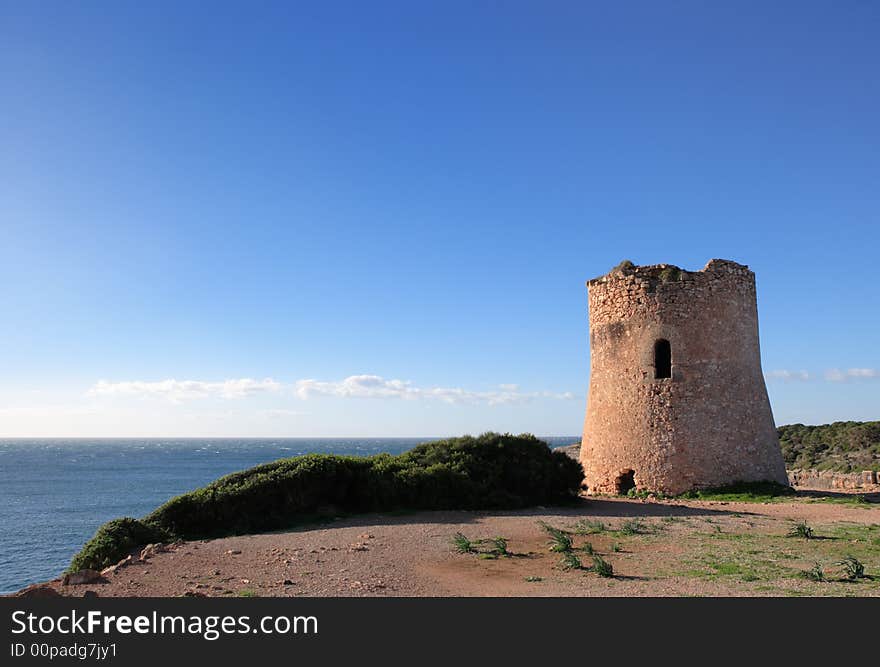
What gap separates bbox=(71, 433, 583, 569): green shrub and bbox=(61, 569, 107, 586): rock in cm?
203

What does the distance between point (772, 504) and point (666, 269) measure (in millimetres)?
6859

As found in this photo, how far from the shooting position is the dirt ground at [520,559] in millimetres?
7176

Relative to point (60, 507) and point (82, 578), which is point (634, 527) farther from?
point (60, 507)

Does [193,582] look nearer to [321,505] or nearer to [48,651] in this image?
[48,651]

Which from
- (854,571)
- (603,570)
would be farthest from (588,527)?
(854,571)

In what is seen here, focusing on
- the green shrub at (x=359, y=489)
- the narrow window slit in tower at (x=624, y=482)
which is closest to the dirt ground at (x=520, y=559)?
the green shrub at (x=359, y=489)

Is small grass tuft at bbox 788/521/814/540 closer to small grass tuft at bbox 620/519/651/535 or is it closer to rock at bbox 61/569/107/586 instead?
A: small grass tuft at bbox 620/519/651/535

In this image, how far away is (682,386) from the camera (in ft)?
58.3

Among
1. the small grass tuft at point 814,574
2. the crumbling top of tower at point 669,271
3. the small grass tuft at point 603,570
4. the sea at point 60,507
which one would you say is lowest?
the sea at point 60,507

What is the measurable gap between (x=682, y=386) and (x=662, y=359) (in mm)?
1078

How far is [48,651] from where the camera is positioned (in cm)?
505

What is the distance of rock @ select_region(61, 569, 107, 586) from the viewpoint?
7.68 m

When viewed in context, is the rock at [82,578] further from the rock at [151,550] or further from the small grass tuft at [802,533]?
the small grass tuft at [802,533]

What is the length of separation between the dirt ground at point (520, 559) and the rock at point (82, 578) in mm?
114
